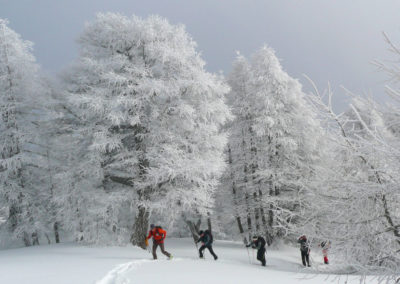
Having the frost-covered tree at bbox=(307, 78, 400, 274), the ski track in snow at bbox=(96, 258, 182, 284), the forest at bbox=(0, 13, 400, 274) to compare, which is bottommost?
the ski track in snow at bbox=(96, 258, 182, 284)

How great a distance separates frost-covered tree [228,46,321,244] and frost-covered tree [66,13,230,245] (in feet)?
11.1

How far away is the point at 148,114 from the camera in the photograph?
14055 mm

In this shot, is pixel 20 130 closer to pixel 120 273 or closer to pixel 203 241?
pixel 203 241

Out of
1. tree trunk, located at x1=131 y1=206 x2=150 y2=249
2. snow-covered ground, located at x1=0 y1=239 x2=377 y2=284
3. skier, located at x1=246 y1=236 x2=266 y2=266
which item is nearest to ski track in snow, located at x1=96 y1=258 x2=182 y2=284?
snow-covered ground, located at x1=0 y1=239 x2=377 y2=284

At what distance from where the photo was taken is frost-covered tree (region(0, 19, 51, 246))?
612 inches

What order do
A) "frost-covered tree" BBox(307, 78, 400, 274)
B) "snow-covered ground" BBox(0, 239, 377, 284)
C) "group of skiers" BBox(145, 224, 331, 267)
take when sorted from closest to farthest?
"frost-covered tree" BBox(307, 78, 400, 274) → "snow-covered ground" BBox(0, 239, 377, 284) → "group of skiers" BBox(145, 224, 331, 267)

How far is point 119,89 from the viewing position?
43.8 feet

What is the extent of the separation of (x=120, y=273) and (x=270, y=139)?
12.1 meters

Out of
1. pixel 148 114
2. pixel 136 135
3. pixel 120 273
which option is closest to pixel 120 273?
pixel 120 273

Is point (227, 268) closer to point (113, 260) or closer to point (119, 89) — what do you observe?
point (113, 260)

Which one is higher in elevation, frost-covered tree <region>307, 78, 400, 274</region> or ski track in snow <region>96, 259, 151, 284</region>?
frost-covered tree <region>307, 78, 400, 274</region>

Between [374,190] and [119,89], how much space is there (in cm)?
1182

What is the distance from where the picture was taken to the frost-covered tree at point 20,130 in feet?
51.0

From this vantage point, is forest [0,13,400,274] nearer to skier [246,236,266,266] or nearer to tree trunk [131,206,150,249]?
tree trunk [131,206,150,249]
